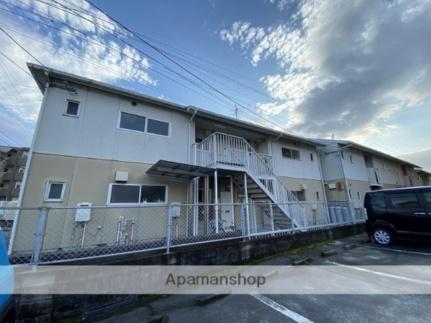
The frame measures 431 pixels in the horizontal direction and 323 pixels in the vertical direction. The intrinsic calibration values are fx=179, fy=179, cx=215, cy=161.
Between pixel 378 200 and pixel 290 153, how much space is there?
5316 millimetres

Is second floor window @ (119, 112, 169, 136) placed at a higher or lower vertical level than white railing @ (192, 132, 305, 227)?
higher

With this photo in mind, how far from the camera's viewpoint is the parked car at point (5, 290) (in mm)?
1962

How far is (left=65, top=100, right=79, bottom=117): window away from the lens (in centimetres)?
577

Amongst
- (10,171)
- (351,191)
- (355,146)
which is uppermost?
(10,171)

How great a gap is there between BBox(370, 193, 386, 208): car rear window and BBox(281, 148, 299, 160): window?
16.0 ft

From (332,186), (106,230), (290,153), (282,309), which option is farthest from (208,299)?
(332,186)

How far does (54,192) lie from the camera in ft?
17.0

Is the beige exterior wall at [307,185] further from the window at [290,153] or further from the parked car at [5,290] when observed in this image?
the parked car at [5,290]

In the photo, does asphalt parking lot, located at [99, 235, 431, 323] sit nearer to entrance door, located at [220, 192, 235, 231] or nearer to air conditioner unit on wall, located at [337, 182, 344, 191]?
entrance door, located at [220, 192, 235, 231]

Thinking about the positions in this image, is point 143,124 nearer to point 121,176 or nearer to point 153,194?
point 121,176

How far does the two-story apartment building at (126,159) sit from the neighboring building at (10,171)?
35.6 m

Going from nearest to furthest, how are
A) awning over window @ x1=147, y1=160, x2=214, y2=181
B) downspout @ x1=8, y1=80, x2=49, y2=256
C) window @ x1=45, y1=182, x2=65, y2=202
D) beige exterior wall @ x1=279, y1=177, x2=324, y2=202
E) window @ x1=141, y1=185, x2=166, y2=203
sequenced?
downspout @ x1=8, y1=80, x2=49, y2=256 → window @ x1=45, y1=182, x2=65, y2=202 → awning over window @ x1=147, y1=160, x2=214, y2=181 → window @ x1=141, y1=185, x2=166, y2=203 → beige exterior wall @ x1=279, y1=177, x2=324, y2=202

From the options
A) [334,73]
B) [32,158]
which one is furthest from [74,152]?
[334,73]

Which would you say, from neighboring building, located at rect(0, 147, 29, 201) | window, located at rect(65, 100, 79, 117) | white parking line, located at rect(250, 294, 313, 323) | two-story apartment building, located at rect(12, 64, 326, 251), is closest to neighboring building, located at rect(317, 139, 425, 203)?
two-story apartment building, located at rect(12, 64, 326, 251)
